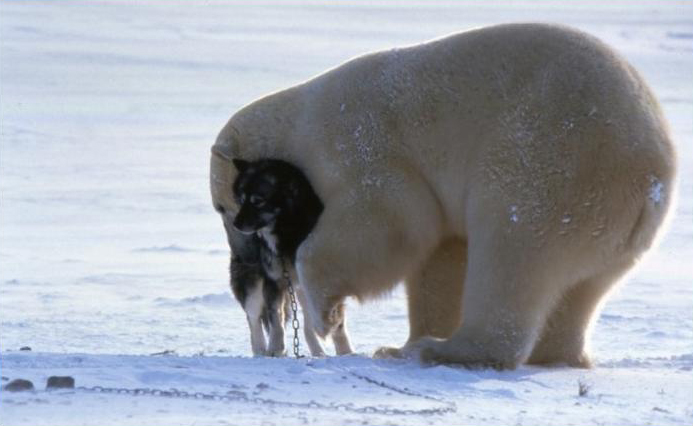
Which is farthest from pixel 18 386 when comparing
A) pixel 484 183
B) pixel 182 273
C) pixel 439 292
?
pixel 182 273

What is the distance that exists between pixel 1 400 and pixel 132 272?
6041mm

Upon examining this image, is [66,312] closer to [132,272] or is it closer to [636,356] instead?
[132,272]

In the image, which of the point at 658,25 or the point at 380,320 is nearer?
the point at 380,320

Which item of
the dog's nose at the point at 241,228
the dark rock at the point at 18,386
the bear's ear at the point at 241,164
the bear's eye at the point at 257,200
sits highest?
the bear's ear at the point at 241,164

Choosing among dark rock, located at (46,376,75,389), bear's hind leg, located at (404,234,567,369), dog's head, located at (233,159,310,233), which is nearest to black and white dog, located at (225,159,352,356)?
dog's head, located at (233,159,310,233)

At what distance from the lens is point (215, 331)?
10.0 metres

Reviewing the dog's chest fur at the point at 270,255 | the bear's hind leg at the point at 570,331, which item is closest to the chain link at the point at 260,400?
the bear's hind leg at the point at 570,331

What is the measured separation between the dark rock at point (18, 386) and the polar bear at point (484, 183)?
2.15 m

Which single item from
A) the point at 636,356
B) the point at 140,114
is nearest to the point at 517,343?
the point at 636,356

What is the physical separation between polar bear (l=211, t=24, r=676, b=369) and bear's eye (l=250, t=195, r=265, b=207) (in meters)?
0.25

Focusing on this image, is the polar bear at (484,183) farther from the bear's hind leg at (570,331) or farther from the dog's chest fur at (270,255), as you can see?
the dog's chest fur at (270,255)

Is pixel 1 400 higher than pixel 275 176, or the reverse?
pixel 275 176

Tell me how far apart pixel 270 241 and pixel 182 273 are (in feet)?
11.8

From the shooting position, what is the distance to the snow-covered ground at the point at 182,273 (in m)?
6.20
